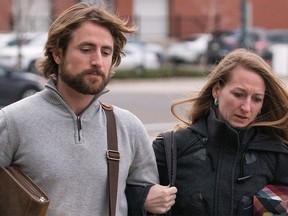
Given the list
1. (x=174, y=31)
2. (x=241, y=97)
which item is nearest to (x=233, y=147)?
(x=241, y=97)

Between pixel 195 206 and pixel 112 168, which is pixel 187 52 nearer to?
pixel 195 206

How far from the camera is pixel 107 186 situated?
119 inches

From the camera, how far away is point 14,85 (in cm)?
1812

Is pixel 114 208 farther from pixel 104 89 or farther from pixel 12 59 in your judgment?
pixel 12 59

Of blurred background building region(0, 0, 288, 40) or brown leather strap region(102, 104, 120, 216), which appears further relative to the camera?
blurred background building region(0, 0, 288, 40)

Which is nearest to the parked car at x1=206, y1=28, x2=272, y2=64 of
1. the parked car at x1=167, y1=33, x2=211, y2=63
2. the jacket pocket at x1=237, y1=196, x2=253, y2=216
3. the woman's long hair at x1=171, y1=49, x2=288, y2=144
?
the parked car at x1=167, y1=33, x2=211, y2=63

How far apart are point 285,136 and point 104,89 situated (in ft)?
3.20

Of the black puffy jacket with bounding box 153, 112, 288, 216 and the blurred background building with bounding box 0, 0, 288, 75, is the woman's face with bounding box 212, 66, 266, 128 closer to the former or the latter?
the black puffy jacket with bounding box 153, 112, 288, 216

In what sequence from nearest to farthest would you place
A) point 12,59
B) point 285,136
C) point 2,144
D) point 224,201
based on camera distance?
point 2,144 → point 224,201 → point 285,136 → point 12,59

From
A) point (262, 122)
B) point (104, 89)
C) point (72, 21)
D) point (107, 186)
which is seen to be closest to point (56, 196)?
point (107, 186)

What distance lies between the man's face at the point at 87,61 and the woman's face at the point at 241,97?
0.63 metres

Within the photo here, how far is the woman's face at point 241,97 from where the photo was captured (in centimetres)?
336

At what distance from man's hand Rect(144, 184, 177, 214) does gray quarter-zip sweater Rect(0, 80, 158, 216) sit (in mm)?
187

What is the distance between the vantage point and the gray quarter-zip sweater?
2.93 metres
